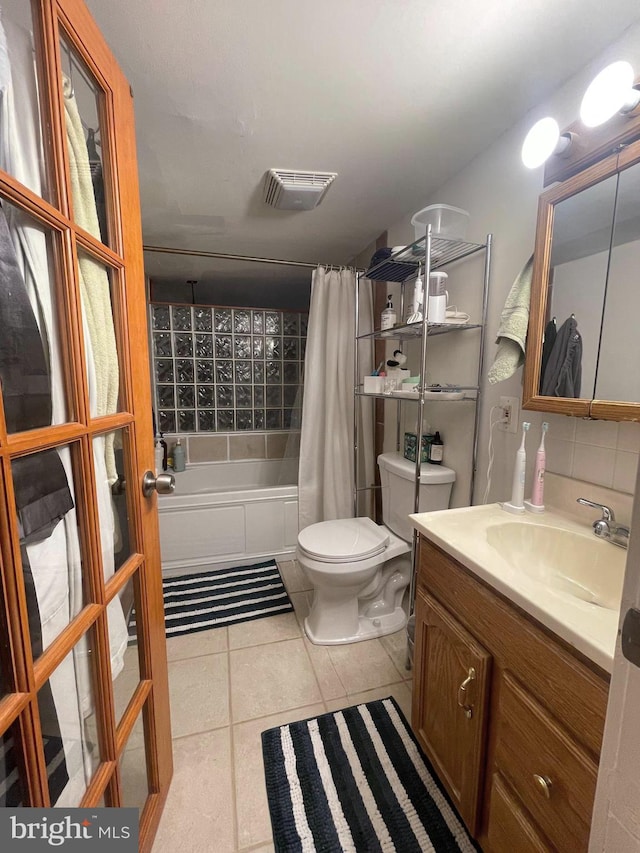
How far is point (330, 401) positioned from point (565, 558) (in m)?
1.58

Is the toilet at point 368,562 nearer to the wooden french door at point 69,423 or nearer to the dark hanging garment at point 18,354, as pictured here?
the wooden french door at point 69,423

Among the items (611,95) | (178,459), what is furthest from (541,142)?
(178,459)

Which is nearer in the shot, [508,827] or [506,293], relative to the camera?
[508,827]

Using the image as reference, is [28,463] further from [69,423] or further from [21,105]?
[21,105]

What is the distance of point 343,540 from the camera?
1623mm

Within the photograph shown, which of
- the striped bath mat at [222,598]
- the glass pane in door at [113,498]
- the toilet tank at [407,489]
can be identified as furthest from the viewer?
the striped bath mat at [222,598]

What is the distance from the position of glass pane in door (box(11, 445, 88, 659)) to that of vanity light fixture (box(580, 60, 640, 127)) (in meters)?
1.43

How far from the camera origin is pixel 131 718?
80 cm

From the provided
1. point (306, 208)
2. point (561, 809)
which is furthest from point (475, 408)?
point (306, 208)

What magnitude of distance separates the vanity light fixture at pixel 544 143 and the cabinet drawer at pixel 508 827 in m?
1.59

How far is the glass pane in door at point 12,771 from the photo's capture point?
18.1 inches

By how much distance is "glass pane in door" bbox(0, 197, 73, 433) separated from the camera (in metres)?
0.49

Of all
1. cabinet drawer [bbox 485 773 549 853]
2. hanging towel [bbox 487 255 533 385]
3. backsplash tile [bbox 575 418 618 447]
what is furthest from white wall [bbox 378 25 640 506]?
cabinet drawer [bbox 485 773 549 853]

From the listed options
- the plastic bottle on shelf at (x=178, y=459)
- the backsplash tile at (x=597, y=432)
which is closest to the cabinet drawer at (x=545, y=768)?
the backsplash tile at (x=597, y=432)
